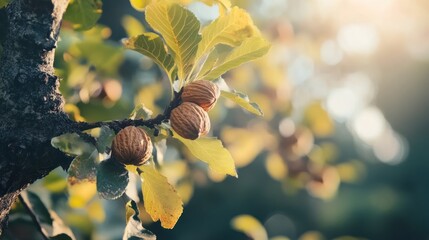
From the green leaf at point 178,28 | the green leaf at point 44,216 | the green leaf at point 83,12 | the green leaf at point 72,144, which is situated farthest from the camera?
the green leaf at point 44,216

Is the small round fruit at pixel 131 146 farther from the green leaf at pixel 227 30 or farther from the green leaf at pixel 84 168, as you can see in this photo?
the green leaf at pixel 227 30

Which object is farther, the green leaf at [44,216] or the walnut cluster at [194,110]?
the green leaf at [44,216]

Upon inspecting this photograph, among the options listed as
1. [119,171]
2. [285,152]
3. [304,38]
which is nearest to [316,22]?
[304,38]

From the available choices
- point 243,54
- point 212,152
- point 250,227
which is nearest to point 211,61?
point 243,54

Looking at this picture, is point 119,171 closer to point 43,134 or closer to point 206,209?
point 43,134

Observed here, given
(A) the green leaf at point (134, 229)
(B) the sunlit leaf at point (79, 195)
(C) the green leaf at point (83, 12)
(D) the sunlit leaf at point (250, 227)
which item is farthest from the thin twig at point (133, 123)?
(D) the sunlit leaf at point (250, 227)

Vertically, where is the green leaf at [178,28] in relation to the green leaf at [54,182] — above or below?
above

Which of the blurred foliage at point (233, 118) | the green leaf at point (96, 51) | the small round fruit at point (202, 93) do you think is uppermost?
the small round fruit at point (202, 93)

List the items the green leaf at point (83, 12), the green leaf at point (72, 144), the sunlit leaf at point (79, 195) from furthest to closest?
1. the sunlit leaf at point (79, 195)
2. the green leaf at point (83, 12)
3. the green leaf at point (72, 144)
